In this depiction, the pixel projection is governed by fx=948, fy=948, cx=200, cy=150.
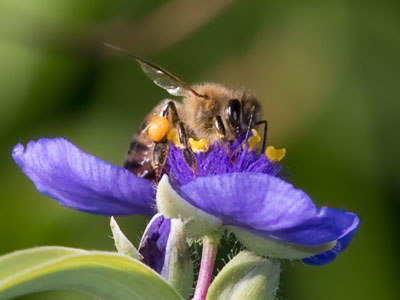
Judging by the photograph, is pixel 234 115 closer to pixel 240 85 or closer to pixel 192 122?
pixel 192 122

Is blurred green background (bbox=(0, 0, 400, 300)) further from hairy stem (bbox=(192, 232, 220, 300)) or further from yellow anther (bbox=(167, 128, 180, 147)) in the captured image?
hairy stem (bbox=(192, 232, 220, 300))

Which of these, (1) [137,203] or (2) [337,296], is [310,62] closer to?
(2) [337,296]

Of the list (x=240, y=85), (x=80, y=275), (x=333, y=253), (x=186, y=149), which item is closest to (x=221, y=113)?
(x=186, y=149)

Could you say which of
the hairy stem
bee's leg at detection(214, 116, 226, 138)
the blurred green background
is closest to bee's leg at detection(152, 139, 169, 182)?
bee's leg at detection(214, 116, 226, 138)

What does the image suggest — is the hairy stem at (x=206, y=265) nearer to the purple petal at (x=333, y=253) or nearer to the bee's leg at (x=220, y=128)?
Result: the purple petal at (x=333, y=253)

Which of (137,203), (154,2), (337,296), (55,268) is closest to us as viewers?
(55,268)

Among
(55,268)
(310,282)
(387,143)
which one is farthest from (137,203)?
(387,143)
